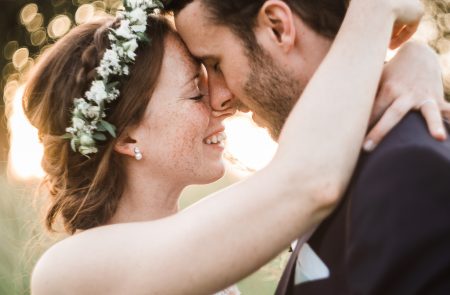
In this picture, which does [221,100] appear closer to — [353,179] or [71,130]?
[71,130]

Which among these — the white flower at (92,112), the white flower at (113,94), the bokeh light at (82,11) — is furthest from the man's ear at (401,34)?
the bokeh light at (82,11)

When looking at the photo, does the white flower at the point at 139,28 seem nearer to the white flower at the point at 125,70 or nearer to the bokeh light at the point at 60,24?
the white flower at the point at 125,70

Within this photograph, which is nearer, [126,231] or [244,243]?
[244,243]

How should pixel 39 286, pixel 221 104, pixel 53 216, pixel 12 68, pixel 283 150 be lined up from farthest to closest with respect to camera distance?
pixel 12 68, pixel 53 216, pixel 221 104, pixel 39 286, pixel 283 150

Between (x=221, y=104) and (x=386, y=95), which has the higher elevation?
(x=386, y=95)

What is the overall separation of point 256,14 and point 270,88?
0.39 m

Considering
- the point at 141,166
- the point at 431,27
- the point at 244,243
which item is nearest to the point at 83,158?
the point at 141,166

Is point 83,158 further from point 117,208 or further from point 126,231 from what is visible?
point 126,231

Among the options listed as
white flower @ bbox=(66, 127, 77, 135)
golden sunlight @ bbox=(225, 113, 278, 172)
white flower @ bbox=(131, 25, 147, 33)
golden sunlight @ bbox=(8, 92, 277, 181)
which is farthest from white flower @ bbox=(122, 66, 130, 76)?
golden sunlight @ bbox=(225, 113, 278, 172)

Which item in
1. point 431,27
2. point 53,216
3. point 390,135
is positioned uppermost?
point 390,135

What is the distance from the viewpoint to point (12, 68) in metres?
13.2

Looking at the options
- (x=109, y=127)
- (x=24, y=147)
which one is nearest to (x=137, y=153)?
(x=109, y=127)

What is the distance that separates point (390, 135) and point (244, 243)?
26.5 inches

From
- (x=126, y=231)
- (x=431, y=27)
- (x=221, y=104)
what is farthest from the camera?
(x=431, y=27)
